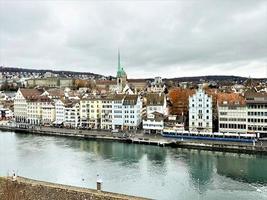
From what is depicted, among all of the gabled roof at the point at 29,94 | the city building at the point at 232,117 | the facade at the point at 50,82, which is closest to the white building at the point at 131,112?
the city building at the point at 232,117

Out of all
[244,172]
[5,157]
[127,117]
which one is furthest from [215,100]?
[5,157]

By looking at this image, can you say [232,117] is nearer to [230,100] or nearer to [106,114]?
[230,100]

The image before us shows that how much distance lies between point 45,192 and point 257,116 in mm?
22809

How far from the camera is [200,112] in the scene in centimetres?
3769

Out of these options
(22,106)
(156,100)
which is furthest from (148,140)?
(22,106)

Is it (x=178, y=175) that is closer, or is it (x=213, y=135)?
(x=178, y=175)

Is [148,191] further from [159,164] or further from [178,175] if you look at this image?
[159,164]

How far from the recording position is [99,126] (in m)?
43.8

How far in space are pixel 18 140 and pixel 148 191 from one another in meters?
21.9

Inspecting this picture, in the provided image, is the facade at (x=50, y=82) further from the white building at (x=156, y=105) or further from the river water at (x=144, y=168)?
the river water at (x=144, y=168)

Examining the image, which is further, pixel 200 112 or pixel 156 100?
pixel 156 100

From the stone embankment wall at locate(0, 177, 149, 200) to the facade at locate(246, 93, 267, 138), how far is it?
2158cm

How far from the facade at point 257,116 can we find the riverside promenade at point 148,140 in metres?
2.26

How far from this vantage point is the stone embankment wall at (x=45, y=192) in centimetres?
1527
